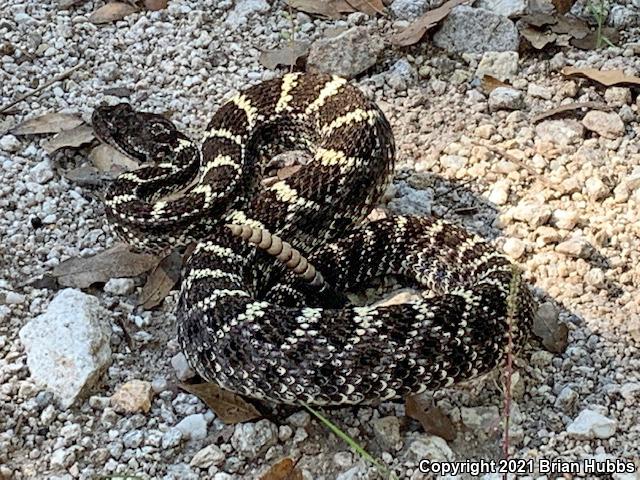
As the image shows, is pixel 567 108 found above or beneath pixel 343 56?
above

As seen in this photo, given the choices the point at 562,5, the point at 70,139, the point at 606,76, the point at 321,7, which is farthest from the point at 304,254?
the point at 562,5

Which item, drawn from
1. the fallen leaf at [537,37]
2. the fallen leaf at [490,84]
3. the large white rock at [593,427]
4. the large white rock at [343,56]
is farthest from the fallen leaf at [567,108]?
the large white rock at [593,427]

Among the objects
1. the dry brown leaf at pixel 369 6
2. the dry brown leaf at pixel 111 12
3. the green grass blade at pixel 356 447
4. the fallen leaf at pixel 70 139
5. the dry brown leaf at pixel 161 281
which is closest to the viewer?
the green grass blade at pixel 356 447

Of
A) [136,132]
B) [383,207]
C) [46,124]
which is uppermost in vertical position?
[383,207]

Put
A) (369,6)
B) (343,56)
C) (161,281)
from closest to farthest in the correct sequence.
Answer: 1. (161,281)
2. (343,56)
3. (369,6)

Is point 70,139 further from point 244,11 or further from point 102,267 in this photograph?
point 244,11

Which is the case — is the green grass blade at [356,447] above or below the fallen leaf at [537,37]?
below

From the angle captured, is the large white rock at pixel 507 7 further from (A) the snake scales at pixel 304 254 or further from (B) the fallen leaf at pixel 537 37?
(A) the snake scales at pixel 304 254
